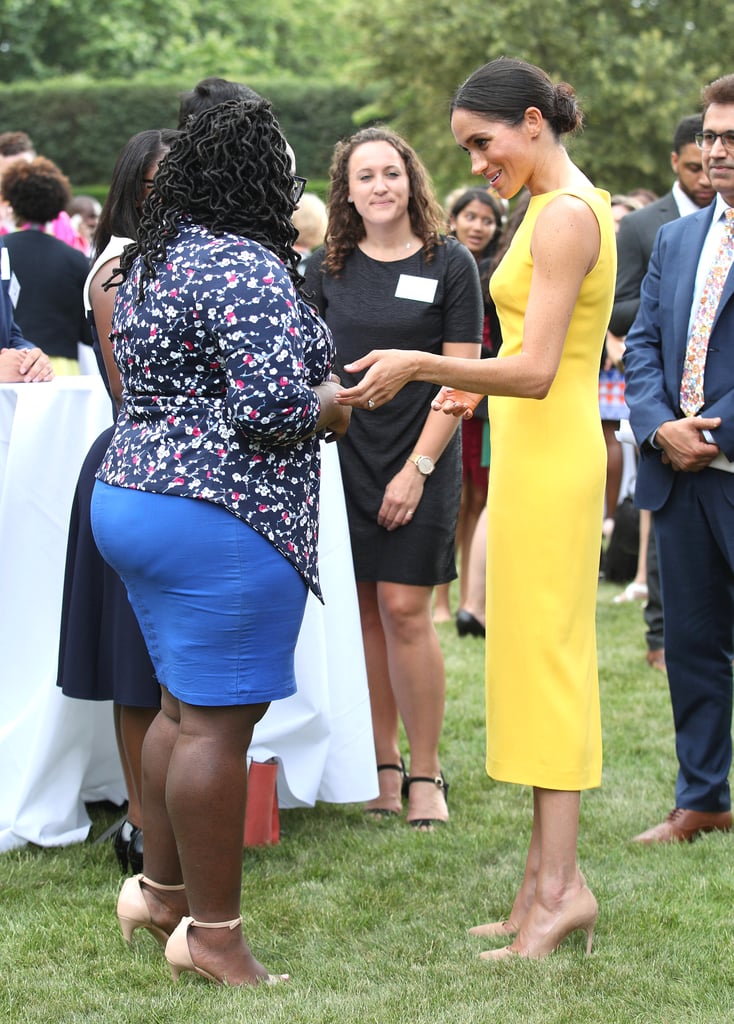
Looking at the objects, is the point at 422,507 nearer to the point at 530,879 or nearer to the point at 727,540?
the point at 727,540

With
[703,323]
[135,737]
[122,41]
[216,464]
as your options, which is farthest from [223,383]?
[122,41]

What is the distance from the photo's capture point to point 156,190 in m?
2.70

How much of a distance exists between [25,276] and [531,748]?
185 inches

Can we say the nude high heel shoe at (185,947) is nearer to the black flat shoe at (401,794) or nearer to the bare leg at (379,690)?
the black flat shoe at (401,794)

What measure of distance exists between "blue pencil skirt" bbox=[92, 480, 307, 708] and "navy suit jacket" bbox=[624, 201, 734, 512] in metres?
1.58

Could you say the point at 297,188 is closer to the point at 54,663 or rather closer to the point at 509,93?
the point at 509,93

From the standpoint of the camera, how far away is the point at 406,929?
326 cm

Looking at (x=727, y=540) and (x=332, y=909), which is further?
(x=727, y=540)

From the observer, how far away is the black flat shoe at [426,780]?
4.15 m

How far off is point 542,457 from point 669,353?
3.81ft

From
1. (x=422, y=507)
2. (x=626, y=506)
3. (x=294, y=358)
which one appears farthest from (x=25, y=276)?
(x=294, y=358)

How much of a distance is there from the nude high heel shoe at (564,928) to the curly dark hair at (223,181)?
1.68 metres

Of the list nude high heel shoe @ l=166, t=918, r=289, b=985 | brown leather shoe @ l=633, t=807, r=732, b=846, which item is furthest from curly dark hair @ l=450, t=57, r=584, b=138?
brown leather shoe @ l=633, t=807, r=732, b=846

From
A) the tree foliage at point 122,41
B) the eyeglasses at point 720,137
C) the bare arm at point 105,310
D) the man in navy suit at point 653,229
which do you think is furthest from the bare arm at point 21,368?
the tree foliage at point 122,41
